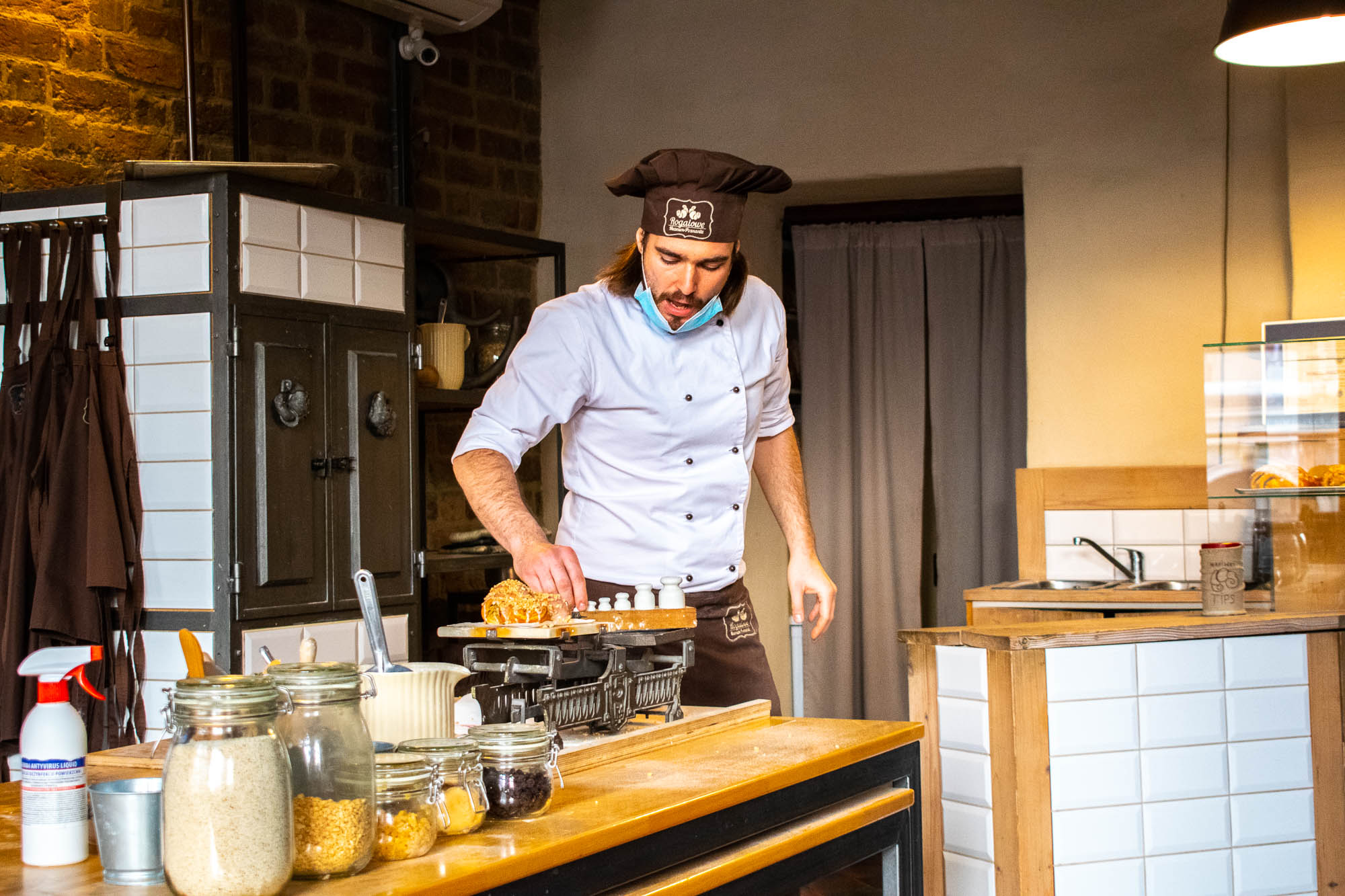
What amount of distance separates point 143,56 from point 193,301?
0.90 meters

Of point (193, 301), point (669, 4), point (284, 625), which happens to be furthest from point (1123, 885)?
point (669, 4)

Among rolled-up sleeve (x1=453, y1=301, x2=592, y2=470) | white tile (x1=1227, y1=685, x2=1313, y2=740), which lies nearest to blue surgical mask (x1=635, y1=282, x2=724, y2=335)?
rolled-up sleeve (x1=453, y1=301, x2=592, y2=470)

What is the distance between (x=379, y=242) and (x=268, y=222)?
0.45 m

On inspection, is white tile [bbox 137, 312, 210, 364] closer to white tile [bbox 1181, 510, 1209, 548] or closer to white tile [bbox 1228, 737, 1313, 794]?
white tile [bbox 1228, 737, 1313, 794]

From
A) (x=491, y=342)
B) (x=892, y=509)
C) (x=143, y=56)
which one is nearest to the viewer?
(x=143, y=56)

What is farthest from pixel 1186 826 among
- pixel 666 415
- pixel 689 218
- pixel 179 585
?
pixel 179 585

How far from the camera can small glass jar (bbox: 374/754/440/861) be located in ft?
3.89

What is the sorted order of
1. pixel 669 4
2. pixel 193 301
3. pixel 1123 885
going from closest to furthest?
pixel 1123 885 → pixel 193 301 → pixel 669 4

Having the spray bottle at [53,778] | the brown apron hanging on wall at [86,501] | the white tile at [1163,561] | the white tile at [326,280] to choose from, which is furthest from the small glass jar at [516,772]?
the white tile at [1163,561]

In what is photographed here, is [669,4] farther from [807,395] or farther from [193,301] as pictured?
[193,301]

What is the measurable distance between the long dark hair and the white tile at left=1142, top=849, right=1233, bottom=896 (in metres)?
1.32

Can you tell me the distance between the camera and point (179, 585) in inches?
129

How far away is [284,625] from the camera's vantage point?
11.2 ft

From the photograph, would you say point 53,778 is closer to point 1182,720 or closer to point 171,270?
point 1182,720
